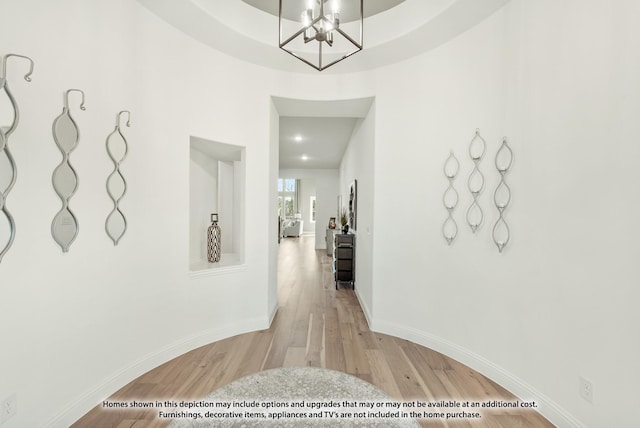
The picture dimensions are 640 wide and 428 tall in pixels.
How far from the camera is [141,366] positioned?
2088mm

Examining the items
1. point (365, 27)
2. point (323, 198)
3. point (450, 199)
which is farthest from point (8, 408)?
point (323, 198)

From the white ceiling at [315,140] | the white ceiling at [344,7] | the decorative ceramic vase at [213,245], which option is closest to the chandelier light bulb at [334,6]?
the white ceiling at [344,7]

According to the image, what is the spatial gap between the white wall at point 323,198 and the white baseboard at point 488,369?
6.04m

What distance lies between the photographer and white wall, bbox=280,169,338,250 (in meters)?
9.02

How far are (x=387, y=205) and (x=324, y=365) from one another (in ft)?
5.63

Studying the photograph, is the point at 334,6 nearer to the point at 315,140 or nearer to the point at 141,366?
the point at 141,366

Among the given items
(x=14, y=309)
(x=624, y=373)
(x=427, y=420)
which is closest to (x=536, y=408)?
(x=624, y=373)

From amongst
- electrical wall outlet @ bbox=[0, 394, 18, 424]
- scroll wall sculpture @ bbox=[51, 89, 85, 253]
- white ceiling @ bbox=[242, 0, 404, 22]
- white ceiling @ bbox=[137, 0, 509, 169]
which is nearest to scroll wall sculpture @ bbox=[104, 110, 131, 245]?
scroll wall sculpture @ bbox=[51, 89, 85, 253]

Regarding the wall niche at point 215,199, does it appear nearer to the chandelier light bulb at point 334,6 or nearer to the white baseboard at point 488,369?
the chandelier light bulb at point 334,6

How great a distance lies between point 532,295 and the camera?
182cm

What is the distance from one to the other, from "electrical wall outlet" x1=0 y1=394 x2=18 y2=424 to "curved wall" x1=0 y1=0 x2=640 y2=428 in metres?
0.03

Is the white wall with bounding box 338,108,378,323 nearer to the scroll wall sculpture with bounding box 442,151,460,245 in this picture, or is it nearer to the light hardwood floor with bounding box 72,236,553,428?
the light hardwood floor with bounding box 72,236,553,428

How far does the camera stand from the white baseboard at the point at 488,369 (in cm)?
164

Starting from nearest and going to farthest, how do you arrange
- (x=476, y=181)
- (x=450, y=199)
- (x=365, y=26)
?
(x=476, y=181) → (x=450, y=199) → (x=365, y=26)
